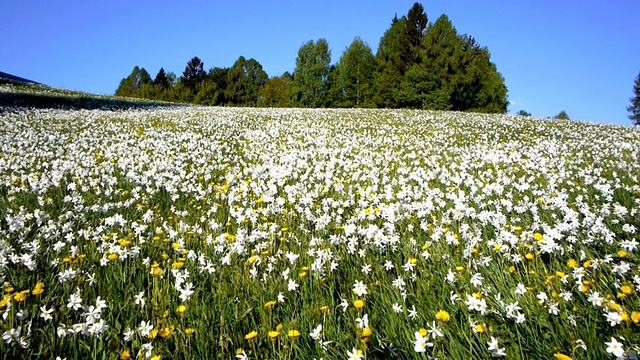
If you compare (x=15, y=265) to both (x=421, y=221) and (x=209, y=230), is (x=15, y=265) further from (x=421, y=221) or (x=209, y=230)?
(x=421, y=221)

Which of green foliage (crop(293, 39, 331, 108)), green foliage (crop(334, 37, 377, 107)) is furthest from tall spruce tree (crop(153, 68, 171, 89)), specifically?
green foliage (crop(334, 37, 377, 107))

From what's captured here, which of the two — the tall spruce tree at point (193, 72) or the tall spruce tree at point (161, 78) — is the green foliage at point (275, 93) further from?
the tall spruce tree at point (161, 78)

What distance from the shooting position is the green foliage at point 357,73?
5938 cm

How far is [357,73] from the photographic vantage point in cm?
5981

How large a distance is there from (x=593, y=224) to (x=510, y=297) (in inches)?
66.1

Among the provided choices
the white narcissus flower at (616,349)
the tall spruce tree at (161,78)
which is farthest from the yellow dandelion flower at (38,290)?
the tall spruce tree at (161,78)

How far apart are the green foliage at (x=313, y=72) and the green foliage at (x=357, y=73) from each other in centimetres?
242

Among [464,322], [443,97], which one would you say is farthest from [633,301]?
[443,97]

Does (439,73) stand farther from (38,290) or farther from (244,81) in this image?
(38,290)

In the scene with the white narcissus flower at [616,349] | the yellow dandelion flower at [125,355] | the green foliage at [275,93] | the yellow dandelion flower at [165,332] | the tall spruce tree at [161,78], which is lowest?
the yellow dandelion flower at [125,355]

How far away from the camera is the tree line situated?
48812 millimetres

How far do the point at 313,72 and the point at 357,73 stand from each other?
7.16 m

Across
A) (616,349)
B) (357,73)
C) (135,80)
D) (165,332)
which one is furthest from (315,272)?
(135,80)

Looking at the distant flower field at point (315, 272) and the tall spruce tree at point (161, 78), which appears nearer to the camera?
the distant flower field at point (315, 272)
